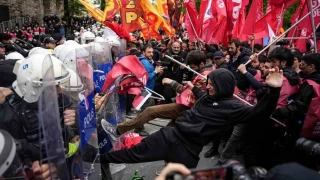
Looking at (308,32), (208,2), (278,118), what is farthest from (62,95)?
(208,2)

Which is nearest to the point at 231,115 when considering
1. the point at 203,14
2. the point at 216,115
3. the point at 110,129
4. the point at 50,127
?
the point at 216,115

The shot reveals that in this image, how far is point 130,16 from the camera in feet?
28.5

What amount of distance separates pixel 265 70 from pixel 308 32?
8.31 ft

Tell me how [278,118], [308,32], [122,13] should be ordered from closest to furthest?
[278,118] → [308,32] → [122,13]

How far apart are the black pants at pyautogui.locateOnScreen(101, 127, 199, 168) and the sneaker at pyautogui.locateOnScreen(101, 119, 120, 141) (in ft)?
0.97

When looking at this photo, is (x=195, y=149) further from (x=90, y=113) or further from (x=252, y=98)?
(x=252, y=98)

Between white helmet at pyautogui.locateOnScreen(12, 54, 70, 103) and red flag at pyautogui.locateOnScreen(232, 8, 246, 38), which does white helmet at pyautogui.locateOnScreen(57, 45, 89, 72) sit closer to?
white helmet at pyautogui.locateOnScreen(12, 54, 70, 103)

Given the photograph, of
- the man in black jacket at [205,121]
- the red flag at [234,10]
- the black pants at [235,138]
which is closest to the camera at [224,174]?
the man in black jacket at [205,121]

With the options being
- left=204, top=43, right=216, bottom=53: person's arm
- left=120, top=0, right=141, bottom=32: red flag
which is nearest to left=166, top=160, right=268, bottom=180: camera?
left=204, top=43, right=216, bottom=53: person's arm

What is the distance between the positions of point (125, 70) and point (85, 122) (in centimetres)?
194

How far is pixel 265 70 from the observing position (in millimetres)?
4645

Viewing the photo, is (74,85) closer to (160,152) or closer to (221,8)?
(160,152)

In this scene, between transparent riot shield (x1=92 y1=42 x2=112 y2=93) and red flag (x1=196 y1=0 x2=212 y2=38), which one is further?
red flag (x1=196 y1=0 x2=212 y2=38)

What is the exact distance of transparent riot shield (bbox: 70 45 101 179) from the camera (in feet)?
9.41
